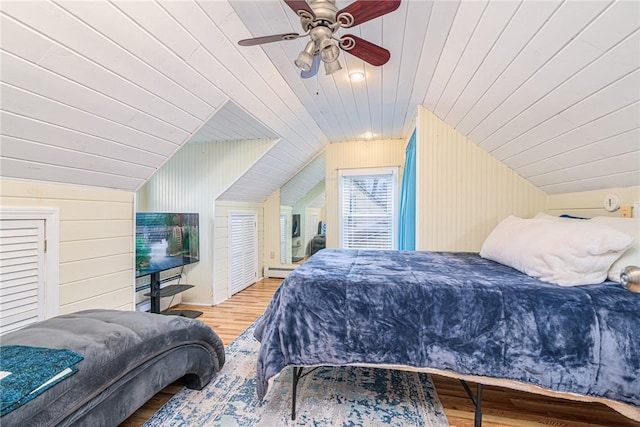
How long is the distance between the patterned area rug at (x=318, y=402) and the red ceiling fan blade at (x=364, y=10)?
2.12 meters

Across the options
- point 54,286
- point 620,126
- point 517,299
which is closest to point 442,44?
point 620,126

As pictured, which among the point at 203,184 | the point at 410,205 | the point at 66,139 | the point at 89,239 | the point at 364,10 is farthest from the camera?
the point at 203,184

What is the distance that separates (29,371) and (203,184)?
278 centimetres

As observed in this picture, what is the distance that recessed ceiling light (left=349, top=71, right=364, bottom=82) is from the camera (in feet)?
7.47

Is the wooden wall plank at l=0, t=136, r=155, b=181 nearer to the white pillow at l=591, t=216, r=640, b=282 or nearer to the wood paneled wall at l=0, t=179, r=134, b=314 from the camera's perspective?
the wood paneled wall at l=0, t=179, r=134, b=314

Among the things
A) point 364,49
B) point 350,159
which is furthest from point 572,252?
point 350,159

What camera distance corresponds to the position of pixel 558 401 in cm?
173

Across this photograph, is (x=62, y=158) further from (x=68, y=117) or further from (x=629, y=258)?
(x=629, y=258)

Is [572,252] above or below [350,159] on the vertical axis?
below

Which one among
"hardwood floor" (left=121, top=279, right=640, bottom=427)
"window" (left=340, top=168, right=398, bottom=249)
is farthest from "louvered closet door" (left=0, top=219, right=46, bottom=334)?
"window" (left=340, top=168, right=398, bottom=249)

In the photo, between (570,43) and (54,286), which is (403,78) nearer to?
(570,43)

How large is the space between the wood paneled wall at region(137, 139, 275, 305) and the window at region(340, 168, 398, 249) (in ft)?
5.53

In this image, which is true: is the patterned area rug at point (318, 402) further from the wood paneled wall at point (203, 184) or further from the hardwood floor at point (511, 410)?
the wood paneled wall at point (203, 184)

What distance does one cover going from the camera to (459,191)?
296 centimetres
